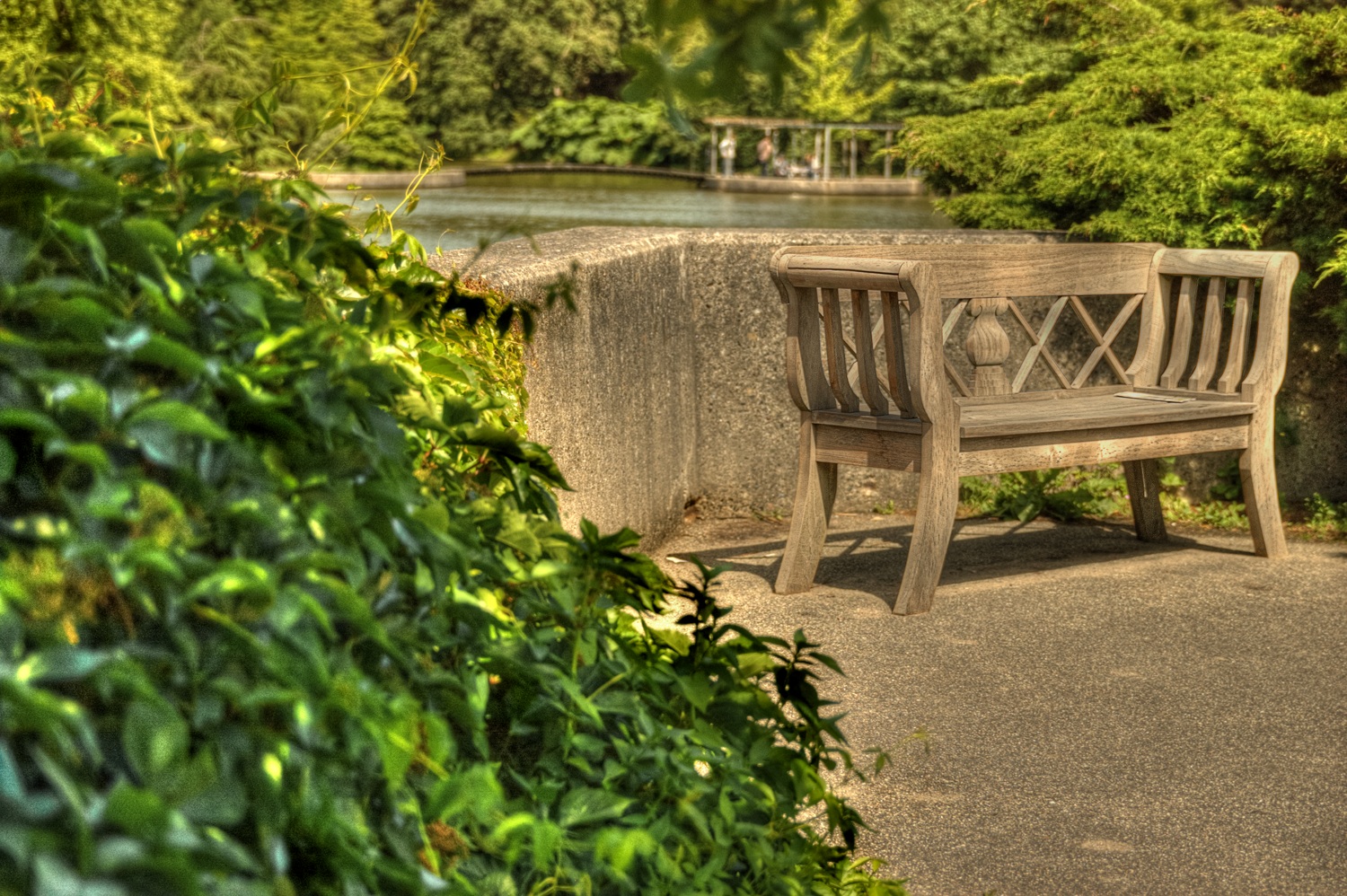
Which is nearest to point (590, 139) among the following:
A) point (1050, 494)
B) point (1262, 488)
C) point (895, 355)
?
point (1050, 494)

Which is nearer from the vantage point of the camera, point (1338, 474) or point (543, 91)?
point (1338, 474)

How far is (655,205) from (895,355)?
29.3 metres

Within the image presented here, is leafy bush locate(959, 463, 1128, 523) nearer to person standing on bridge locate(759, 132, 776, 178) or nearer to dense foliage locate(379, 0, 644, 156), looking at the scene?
person standing on bridge locate(759, 132, 776, 178)

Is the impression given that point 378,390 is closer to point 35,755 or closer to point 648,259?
point 35,755

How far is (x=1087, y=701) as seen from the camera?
3859mm

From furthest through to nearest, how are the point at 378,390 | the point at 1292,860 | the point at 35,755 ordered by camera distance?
the point at 1292,860 → the point at 378,390 → the point at 35,755

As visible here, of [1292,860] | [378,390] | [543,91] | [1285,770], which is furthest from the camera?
[543,91]

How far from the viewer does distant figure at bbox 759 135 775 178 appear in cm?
4938

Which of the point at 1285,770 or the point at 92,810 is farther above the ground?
the point at 92,810

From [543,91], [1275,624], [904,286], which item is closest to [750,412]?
[904,286]

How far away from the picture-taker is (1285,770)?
3379mm

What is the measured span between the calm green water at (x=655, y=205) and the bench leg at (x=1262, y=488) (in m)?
14.3

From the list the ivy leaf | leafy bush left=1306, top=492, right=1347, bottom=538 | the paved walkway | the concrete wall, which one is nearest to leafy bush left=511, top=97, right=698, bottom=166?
the concrete wall

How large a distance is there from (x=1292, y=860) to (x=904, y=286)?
202 centimetres
